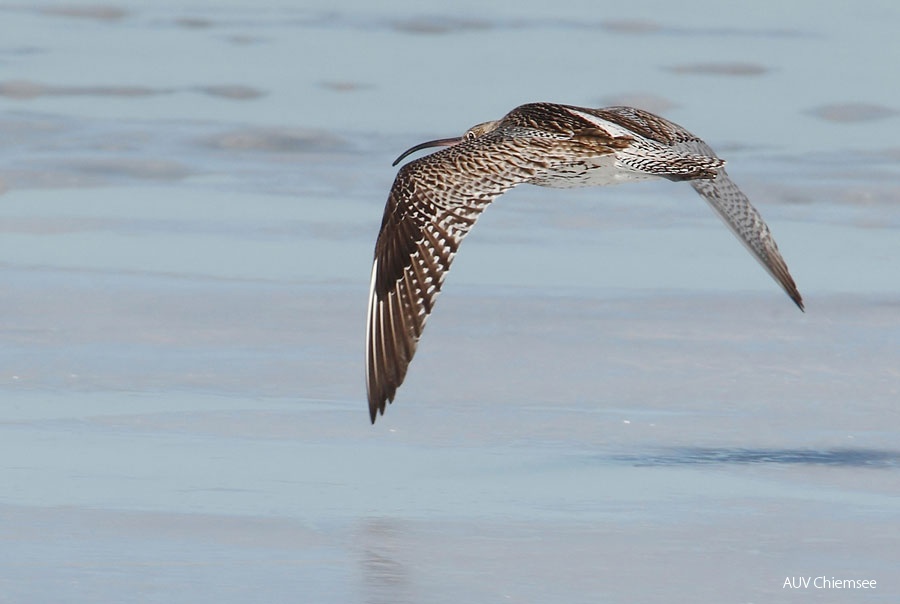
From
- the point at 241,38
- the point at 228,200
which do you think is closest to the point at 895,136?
the point at 228,200

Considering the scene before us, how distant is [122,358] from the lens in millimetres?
7637

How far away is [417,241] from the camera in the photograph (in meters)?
6.88

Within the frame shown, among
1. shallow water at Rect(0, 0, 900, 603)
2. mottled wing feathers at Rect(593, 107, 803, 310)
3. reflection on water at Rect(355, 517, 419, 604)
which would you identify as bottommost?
shallow water at Rect(0, 0, 900, 603)

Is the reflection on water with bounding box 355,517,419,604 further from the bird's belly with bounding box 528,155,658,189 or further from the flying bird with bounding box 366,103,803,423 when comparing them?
the bird's belly with bounding box 528,155,658,189

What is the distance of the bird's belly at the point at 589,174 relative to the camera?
7.46m

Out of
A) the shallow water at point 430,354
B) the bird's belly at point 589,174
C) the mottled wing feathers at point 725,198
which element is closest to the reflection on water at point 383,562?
the shallow water at point 430,354

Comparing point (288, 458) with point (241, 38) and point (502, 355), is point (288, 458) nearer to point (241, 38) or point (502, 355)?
point (502, 355)

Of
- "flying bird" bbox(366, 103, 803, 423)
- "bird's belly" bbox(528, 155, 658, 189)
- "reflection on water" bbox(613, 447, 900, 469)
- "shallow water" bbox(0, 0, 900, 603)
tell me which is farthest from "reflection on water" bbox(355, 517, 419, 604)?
"bird's belly" bbox(528, 155, 658, 189)

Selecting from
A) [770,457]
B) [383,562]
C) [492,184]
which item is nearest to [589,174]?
[492,184]

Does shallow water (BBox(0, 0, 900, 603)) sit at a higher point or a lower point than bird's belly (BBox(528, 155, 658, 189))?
lower

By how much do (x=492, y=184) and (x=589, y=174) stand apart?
653 millimetres

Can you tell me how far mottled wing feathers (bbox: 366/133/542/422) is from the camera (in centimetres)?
671

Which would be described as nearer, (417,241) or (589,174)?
(417,241)

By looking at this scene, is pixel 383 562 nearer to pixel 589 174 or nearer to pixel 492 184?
pixel 492 184
